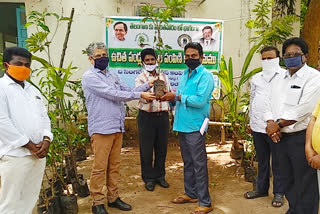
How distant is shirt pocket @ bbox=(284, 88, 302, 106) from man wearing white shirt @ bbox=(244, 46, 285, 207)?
17.0 inches

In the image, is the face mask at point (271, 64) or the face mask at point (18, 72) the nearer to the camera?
the face mask at point (18, 72)

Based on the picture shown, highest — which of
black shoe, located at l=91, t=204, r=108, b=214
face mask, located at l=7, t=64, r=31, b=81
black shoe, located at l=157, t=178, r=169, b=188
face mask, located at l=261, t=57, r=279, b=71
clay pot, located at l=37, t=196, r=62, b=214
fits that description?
face mask, located at l=261, t=57, r=279, b=71

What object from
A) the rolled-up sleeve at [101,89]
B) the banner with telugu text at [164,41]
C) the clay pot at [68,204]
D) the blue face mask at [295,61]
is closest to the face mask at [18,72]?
the rolled-up sleeve at [101,89]

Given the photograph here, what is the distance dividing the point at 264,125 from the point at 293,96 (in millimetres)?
710

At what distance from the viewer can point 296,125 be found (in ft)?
8.46

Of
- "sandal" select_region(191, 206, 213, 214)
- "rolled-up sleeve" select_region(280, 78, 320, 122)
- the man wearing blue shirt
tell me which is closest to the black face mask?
the man wearing blue shirt

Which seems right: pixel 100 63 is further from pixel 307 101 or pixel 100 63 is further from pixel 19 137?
pixel 307 101

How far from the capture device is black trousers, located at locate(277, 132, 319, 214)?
2.51 meters

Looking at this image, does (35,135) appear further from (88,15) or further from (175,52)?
(88,15)

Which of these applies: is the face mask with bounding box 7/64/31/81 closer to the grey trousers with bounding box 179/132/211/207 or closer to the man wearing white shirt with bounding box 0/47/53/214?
the man wearing white shirt with bounding box 0/47/53/214

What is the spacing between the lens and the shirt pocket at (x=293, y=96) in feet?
8.28

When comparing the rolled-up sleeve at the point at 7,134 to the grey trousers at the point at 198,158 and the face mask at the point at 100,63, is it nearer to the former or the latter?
the face mask at the point at 100,63

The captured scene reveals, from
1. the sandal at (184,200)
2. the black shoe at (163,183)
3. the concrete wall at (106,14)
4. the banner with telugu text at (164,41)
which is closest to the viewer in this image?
the sandal at (184,200)

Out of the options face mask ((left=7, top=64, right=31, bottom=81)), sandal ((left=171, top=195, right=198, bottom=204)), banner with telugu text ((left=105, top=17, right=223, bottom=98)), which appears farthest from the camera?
banner with telugu text ((left=105, top=17, right=223, bottom=98))
